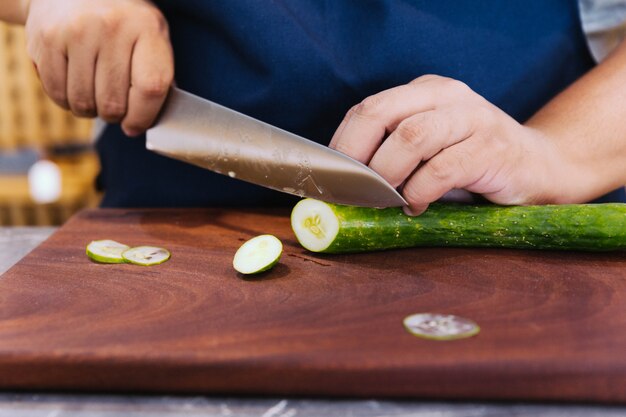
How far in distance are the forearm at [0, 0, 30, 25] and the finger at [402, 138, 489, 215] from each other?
3.47 ft

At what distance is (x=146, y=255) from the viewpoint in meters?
1.40

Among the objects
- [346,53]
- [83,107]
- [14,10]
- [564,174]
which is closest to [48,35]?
[83,107]

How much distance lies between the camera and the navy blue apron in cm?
161

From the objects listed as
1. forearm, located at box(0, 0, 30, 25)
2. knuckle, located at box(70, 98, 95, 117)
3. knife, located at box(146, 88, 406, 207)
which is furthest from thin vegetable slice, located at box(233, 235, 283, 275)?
forearm, located at box(0, 0, 30, 25)

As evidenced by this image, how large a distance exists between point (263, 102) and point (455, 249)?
0.58 m

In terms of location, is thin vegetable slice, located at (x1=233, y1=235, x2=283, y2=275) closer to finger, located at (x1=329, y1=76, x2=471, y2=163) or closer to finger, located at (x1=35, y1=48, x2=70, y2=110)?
finger, located at (x1=329, y1=76, x2=471, y2=163)

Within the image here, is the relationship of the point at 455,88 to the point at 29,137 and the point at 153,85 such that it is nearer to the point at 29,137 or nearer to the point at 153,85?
the point at 153,85

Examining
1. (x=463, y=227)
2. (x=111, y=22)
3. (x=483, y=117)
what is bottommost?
(x=463, y=227)

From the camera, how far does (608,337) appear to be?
1022 mm

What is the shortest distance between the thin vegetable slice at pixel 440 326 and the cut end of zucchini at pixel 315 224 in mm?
339

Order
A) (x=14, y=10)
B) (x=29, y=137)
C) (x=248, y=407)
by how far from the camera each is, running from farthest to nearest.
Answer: (x=29, y=137) < (x=14, y=10) < (x=248, y=407)

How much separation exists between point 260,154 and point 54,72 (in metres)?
0.52

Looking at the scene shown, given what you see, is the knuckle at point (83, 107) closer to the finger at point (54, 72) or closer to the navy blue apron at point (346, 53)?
the finger at point (54, 72)

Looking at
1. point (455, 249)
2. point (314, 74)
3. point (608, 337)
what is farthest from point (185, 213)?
point (608, 337)
